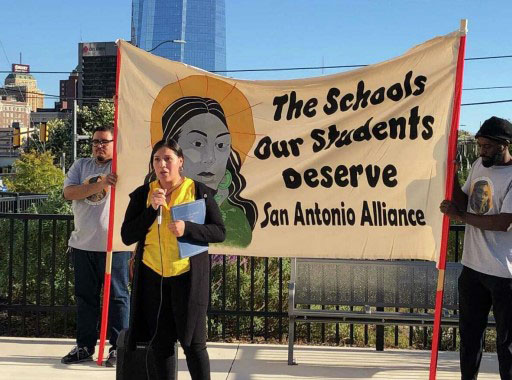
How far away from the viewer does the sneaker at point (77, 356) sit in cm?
549

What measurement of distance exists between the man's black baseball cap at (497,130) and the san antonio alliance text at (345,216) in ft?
3.18

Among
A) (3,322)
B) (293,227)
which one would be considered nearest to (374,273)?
(293,227)

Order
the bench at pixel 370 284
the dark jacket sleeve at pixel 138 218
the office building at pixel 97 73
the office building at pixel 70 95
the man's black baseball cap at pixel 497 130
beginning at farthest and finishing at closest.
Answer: the office building at pixel 97 73 → the office building at pixel 70 95 → the bench at pixel 370 284 → the man's black baseball cap at pixel 497 130 → the dark jacket sleeve at pixel 138 218

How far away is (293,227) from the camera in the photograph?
17.2 feet

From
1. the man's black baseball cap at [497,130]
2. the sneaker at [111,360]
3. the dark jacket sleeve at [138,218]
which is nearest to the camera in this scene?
the dark jacket sleeve at [138,218]

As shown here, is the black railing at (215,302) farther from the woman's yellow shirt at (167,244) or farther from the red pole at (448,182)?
the woman's yellow shirt at (167,244)

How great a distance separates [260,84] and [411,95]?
1173 mm

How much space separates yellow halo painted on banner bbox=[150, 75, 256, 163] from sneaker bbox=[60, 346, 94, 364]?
6.80 feet

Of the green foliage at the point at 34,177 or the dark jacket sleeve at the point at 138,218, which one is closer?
the dark jacket sleeve at the point at 138,218

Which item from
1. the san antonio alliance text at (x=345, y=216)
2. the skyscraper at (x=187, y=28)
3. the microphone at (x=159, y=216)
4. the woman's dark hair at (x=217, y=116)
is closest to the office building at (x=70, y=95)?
the skyscraper at (x=187, y=28)

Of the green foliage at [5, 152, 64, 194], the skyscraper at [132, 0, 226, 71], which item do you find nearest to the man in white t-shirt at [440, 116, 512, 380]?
the green foliage at [5, 152, 64, 194]

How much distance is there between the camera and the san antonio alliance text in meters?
5.03

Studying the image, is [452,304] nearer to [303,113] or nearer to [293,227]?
[293,227]

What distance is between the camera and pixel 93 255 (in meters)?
5.41
